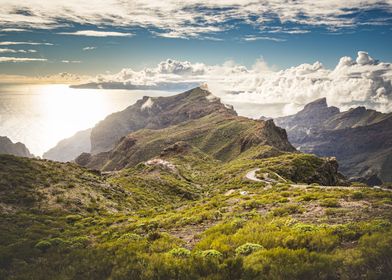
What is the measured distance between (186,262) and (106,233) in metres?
12.6

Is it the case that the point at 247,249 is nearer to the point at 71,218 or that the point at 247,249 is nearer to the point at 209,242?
the point at 209,242

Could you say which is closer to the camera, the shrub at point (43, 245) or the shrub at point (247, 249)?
the shrub at point (247, 249)

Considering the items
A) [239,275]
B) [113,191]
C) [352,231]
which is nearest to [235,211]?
[352,231]

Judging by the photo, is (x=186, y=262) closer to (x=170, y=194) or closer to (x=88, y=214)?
(x=88, y=214)

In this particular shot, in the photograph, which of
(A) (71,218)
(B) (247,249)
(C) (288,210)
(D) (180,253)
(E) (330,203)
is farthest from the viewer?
(A) (71,218)

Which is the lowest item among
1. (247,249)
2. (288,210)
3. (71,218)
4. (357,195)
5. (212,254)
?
(71,218)

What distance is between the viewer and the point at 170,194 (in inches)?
2653

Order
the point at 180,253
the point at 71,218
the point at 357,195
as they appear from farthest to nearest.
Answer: the point at 71,218, the point at 357,195, the point at 180,253

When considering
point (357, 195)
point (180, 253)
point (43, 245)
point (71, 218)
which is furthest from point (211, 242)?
point (71, 218)

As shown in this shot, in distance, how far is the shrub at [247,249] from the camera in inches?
531

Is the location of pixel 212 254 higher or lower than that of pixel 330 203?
higher

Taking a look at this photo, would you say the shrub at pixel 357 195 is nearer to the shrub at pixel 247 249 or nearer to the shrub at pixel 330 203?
the shrub at pixel 330 203

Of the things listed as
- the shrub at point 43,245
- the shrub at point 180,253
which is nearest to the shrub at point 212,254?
the shrub at point 180,253

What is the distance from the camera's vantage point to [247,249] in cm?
1362
